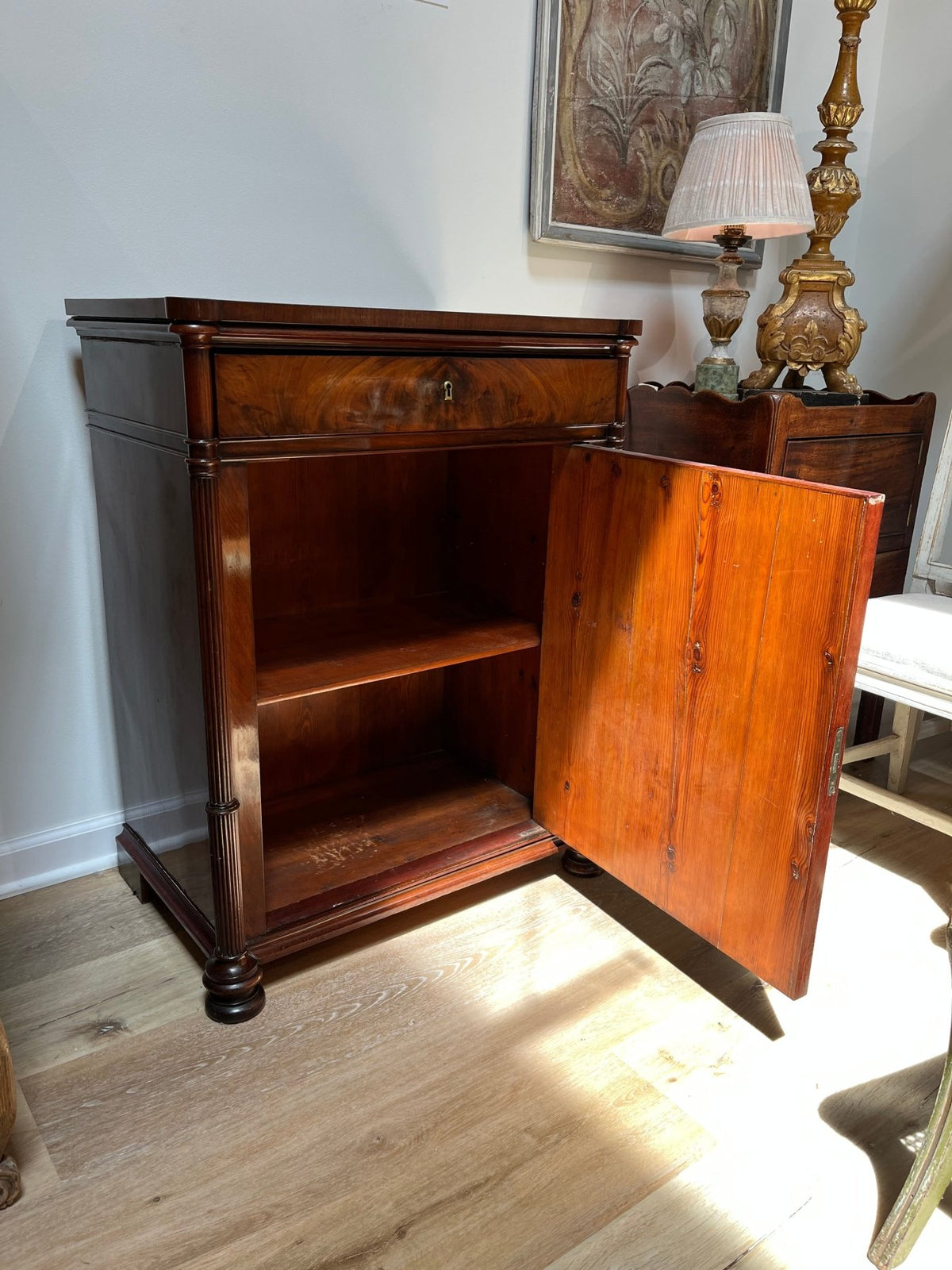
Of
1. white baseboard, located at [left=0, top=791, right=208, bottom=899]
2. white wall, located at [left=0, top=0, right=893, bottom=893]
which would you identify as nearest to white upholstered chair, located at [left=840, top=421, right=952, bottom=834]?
white wall, located at [left=0, top=0, right=893, bottom=893]

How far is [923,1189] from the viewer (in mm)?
1045

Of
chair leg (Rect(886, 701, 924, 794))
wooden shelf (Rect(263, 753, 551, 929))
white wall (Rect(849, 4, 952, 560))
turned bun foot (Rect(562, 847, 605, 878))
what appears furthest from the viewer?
white wall (Rect(849, 4, 952, 560))

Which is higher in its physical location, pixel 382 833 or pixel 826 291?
pixel 826 291

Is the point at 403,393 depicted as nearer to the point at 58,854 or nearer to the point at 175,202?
the point at 175,202

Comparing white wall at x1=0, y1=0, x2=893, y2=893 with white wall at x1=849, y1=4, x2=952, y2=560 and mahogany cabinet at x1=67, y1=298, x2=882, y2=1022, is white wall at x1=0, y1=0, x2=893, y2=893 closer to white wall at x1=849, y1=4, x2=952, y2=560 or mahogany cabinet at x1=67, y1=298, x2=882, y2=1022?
mahogany cabinet at x1=67, y1=298, x2=882, y2=1022

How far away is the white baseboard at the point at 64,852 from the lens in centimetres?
169

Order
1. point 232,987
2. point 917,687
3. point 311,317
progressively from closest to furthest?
1. point 311,317
2. point 232,987
3. point 917,687

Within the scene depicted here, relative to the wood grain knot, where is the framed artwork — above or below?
above

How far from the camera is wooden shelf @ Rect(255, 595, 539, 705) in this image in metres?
1.46

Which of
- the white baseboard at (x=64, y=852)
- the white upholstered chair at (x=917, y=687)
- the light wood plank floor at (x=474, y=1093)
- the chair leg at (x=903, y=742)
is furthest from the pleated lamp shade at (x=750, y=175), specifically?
the white baseboard at (x=64, y=852)

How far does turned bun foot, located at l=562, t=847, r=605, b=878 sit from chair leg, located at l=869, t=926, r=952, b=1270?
807mm

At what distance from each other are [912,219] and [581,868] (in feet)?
6.47

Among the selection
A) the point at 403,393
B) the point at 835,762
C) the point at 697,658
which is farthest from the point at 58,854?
the point at 835,762

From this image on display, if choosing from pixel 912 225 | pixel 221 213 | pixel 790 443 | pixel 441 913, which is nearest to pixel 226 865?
pixel 441 913
